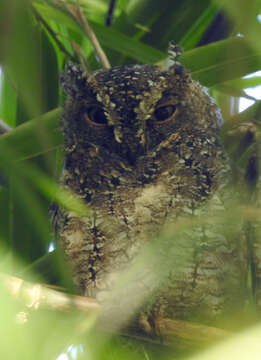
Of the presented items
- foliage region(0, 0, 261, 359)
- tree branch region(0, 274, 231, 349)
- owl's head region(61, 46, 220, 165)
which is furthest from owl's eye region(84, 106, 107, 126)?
tree branch region(0, 274, 231, 349)

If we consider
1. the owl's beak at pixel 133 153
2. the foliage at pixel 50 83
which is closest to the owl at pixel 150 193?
the owl's beak at pixel 133 153

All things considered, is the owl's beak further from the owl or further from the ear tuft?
the ear tuft

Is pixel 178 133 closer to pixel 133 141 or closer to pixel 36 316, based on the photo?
pixel 133 141

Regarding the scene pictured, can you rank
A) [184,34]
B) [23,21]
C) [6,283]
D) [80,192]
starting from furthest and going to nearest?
[184,34]
[80,192]
[6,283]
[23,21]

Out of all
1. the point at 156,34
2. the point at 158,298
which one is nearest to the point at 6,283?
the point at 158,298

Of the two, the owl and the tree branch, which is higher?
the owl

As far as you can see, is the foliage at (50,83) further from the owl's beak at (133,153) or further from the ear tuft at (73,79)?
the owl's beak at (133,153)
